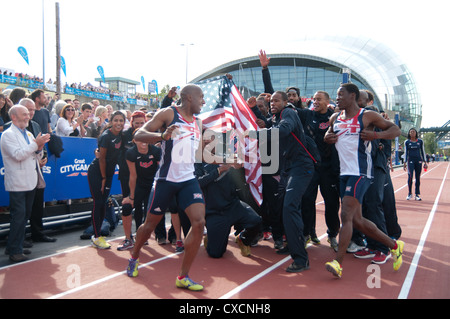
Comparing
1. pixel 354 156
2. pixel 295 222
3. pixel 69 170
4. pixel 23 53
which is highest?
pixel 23 53

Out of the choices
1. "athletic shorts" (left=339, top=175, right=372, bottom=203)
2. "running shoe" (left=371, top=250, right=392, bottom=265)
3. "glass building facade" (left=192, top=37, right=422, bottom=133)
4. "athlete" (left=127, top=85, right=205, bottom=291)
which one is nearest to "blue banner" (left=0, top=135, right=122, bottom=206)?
"athlete" (left=127, top=85, right=205, bottom=291)

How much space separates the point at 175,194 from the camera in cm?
437

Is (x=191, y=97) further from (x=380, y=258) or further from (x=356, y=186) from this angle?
(x=380, y=258)

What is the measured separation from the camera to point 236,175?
6266 mm

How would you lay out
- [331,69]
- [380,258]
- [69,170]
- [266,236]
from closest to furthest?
[380,258] → [266,236] → [69,170] → [331,69]

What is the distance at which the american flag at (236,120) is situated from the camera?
634 cm

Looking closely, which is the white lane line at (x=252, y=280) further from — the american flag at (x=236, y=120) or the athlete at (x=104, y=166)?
the athlete at (x=104, y=166)

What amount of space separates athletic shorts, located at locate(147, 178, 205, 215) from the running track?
2.94 ft

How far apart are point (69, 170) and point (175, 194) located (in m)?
4.06

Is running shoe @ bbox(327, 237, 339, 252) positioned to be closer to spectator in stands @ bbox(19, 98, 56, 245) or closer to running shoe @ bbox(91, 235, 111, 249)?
running shoe @ bbox(91, 235, 111, 249)

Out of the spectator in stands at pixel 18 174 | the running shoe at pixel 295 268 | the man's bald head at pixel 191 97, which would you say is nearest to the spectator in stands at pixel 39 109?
the spectator in stands at pixel 18 174

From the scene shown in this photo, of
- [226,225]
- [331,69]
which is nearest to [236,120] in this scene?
[226,225]

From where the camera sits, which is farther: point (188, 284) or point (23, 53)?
point (23, 53)

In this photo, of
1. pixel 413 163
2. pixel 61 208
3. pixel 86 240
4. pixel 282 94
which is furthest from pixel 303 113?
pixel 413 163
